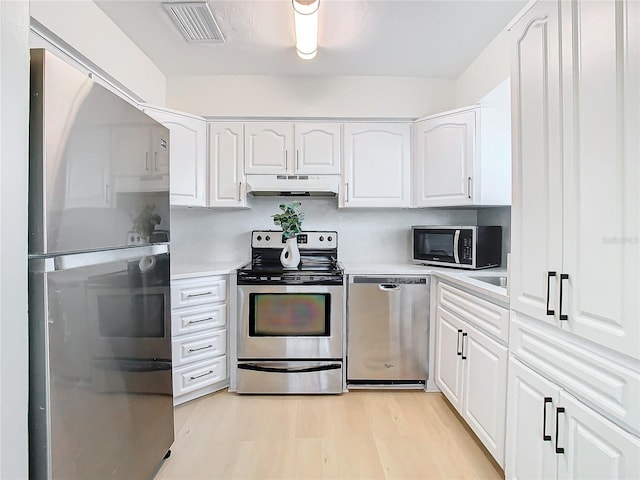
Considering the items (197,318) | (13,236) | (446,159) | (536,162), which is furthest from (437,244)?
(13,236)

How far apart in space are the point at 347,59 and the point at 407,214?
4.59 ft

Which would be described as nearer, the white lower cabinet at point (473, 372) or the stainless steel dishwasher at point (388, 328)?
the white lower cabinet at point (473, 372)

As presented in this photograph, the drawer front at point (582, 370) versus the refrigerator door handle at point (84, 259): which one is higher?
the refrigerator door handle at point (84, 259)

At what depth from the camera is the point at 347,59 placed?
2.64 meters

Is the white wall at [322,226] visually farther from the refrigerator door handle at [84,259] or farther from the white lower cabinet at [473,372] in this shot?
the refrigerator door handle at [84,259]

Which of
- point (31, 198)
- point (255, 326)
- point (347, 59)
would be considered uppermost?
point (347, 59)

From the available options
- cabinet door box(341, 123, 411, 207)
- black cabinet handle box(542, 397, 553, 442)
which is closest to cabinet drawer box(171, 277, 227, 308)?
cabinet door box(341, 123, 411, 207)

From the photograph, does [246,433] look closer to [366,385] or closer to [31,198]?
[366,385]

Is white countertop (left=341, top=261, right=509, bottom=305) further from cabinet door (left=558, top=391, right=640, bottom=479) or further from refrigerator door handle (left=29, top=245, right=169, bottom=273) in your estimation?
refrigerator door handle (left=29, top=245, right=169, bottom=273)

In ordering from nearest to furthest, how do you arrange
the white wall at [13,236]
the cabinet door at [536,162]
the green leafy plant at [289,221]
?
1. the white wall at [13,236]
2. the cabinet door at [536,162]
3. the green leafy plant at [289,221]

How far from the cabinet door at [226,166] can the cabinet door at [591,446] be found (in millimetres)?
2435

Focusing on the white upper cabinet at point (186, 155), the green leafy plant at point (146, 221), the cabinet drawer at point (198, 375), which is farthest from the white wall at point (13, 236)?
the white upper cabinet at point (186, 155)

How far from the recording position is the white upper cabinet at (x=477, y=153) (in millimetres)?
2516

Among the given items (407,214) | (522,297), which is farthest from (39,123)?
(407,214)
